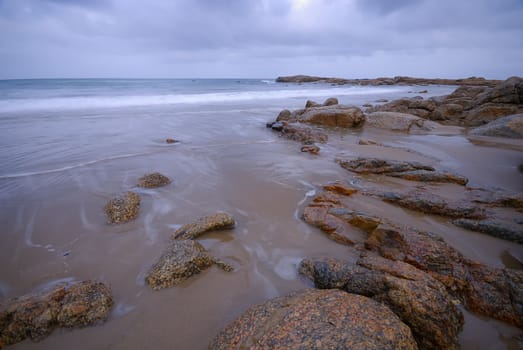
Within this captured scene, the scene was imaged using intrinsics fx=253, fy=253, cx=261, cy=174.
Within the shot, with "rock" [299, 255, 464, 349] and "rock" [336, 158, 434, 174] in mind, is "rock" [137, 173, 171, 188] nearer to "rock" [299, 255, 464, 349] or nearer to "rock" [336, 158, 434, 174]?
"rock" [299, 255, 464, 349]

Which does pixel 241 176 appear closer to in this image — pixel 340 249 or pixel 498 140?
pixel 340 249

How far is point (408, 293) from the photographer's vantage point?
6.07 feet

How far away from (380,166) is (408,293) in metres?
3.87

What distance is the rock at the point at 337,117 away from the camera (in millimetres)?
10488

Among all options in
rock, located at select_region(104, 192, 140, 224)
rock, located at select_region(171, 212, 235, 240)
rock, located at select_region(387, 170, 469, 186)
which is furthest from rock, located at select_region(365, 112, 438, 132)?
rock, located at select_region(104, 192, 140, 224)

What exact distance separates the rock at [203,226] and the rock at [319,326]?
1.46 meters

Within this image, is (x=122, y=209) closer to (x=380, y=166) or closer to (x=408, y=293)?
(x=408, y=293)

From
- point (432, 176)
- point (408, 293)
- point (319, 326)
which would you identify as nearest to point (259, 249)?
point (319, 326)

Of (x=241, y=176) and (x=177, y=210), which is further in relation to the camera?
(x=241, y=176)

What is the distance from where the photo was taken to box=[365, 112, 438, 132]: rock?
9.95 m

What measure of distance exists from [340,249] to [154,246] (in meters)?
2.17

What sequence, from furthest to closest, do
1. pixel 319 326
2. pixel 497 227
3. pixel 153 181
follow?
pixel 153 181 → pixel 497 227 → pixel 319 326

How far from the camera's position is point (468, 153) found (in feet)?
22.0

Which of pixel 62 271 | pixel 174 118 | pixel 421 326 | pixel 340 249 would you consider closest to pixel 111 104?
pixel 174 118
